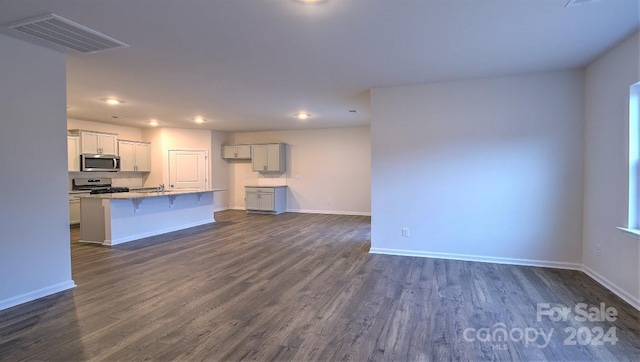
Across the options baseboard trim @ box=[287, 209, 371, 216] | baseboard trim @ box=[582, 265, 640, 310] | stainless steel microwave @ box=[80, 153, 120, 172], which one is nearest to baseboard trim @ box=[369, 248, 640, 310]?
baseboard trim @ box=[582, 265, 640, 310]

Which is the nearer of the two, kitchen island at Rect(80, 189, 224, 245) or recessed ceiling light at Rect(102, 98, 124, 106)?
recessed ceiling light at Rect(102, 98, 124, 106)

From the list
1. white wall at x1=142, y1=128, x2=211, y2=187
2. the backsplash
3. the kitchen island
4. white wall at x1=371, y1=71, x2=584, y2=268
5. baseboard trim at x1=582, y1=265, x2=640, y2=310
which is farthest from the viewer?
white wall at x1=142, y1=128, x2=211, y2=187

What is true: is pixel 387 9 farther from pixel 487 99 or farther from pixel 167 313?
pixel 167 313

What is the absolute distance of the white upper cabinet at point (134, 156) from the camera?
8531 mm

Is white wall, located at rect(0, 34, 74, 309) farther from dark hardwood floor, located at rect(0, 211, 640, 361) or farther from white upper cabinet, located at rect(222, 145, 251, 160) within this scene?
white upper cabinet, located at rect(222, 145, 251, 160)

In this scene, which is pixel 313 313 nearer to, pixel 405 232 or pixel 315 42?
pixel 405 232

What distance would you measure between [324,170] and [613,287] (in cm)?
687

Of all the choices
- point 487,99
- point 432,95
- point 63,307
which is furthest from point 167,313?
point 487,99

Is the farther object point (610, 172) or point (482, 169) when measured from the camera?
point (482, 169)

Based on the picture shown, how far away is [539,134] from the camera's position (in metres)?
4.18

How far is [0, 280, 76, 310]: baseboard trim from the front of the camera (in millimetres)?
2990

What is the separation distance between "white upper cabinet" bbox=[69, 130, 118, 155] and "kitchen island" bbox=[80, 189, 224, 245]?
2.20m

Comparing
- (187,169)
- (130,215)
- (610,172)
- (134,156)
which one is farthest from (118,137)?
(610,172)

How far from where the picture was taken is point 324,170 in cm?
941
